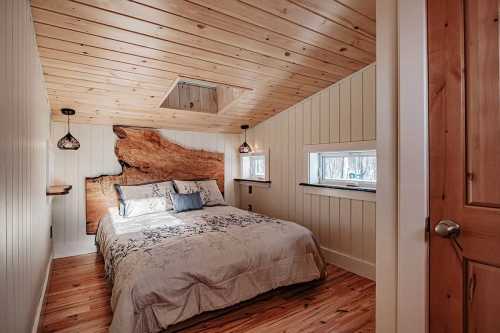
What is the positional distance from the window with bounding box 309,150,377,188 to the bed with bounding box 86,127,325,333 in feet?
3.07

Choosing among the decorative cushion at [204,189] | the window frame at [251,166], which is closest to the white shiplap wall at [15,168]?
the decorative cushion at [204,189]

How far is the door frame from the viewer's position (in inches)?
40.4

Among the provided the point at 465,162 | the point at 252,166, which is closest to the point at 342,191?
the point at 465,162

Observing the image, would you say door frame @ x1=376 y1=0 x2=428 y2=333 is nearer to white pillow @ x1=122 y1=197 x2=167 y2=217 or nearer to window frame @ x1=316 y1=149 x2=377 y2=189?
window frame @ x1=316 y1=149 x2=377 y2=189

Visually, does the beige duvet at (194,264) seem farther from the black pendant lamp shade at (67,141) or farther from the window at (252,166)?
the window at (252,166)

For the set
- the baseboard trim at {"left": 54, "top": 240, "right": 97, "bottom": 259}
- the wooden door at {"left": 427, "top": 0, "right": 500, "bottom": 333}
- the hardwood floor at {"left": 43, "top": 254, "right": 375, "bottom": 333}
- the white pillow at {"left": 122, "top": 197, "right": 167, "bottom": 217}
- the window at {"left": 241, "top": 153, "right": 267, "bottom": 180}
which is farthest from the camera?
the window at {"left": 241, "top": 153, "right": 267, "bottom": 180}

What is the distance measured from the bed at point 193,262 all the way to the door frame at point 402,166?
107 cm

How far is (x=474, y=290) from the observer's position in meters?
0.91

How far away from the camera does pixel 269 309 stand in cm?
208

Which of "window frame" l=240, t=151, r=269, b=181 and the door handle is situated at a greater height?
"window frame" l=240, t=151, r=269, b=181

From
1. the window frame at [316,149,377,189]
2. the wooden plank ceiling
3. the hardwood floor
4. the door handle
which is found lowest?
the hardwood floor

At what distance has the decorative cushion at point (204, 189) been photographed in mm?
3595

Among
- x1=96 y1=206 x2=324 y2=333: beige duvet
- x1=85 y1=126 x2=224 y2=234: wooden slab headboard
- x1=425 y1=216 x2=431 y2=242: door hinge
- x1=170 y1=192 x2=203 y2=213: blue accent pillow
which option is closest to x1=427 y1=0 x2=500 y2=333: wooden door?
x1=425 y1=216 x2=431 y2=242: door hinge

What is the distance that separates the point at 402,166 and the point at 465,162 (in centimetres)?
21
